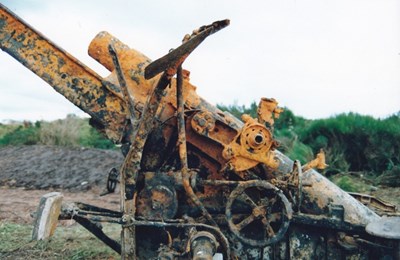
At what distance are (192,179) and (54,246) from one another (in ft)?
8.84

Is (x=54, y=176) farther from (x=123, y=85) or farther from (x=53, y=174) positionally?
(x=123, y=85)

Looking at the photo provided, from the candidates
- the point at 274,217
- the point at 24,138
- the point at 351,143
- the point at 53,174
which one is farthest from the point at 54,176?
the point at 274,217

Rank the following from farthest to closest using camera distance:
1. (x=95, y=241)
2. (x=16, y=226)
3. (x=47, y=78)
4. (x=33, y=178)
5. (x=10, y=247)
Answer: (x=33, y=178) < (x=16, y=226) < (x=95, y=241) < (x=10, y=247) < (x=47, y=78)

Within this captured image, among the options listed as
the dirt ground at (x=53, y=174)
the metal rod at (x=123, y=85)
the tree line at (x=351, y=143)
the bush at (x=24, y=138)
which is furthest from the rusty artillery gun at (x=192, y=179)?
the bush at (x=24, y=138)

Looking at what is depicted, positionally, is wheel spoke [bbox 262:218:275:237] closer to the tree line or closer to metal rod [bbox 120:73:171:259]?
metal rod [bbox 120:73:171:259]

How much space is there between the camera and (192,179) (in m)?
3.83

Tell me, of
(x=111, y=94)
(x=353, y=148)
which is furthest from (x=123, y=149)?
(x=353, y=148)

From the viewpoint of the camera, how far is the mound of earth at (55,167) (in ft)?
40.3

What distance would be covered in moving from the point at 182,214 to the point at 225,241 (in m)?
0.48

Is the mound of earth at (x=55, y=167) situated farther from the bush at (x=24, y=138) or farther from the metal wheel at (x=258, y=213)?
the metal wheel at (x=258, y=213)

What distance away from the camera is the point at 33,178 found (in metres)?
12.6

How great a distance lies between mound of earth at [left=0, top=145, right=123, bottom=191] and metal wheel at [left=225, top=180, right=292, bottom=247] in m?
8.59

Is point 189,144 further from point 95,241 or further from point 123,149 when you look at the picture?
point 95,241

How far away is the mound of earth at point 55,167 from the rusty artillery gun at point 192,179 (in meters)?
8.27
